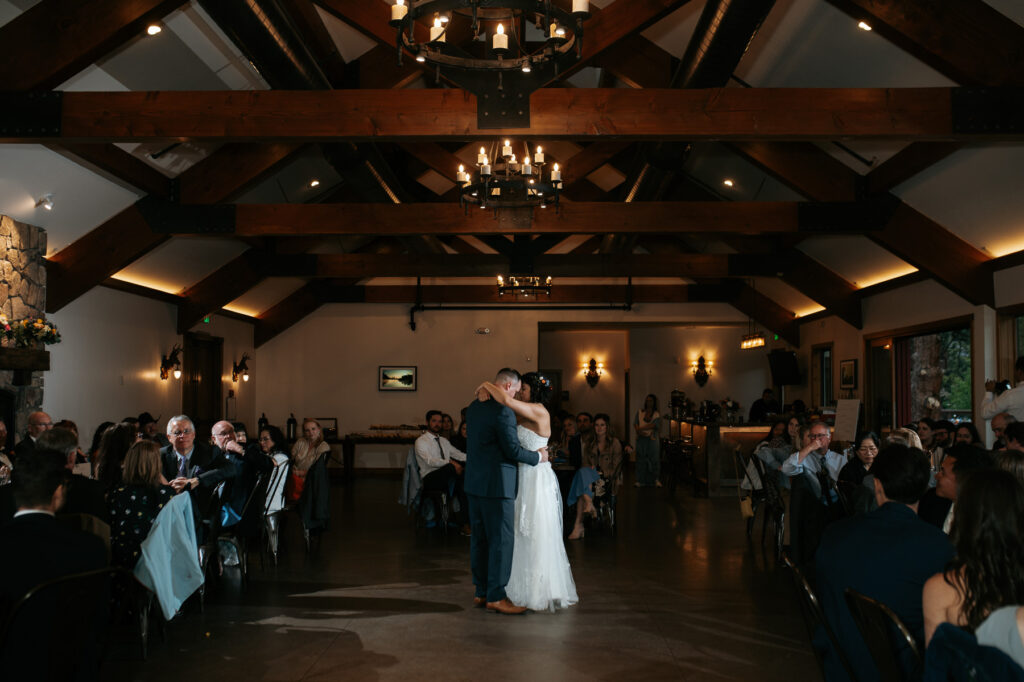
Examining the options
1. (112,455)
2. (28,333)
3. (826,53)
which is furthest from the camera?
(28,333)

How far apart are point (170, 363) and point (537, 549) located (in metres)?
8.83

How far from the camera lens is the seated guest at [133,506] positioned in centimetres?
457

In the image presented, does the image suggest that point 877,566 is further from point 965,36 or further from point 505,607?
point 965,36

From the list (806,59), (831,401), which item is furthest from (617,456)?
(831,401)

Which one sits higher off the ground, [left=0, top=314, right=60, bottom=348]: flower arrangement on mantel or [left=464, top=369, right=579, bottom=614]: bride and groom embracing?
[left=0, top=314, right=60, bottom=348]: flower arrangement on mantel

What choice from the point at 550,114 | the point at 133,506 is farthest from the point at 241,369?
the point at 133,506

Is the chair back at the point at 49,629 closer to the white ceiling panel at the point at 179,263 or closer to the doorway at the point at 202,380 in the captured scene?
the white ceiling panel at the point at 179,263

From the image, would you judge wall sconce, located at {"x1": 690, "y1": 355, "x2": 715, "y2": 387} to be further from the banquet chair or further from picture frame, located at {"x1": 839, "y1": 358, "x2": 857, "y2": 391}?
the banquet chair

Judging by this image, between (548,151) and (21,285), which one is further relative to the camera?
(548,151)

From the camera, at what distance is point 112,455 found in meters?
5.78

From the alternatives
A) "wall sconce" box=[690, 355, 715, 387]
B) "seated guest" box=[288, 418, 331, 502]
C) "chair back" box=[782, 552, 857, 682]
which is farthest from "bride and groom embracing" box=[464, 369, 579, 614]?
"wall sconce" box=[690, 355, 715, 387]

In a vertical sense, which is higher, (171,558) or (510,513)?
(510,513)

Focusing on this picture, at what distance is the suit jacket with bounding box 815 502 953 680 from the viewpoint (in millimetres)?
2525

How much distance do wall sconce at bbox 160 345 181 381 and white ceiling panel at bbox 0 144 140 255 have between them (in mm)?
3206
